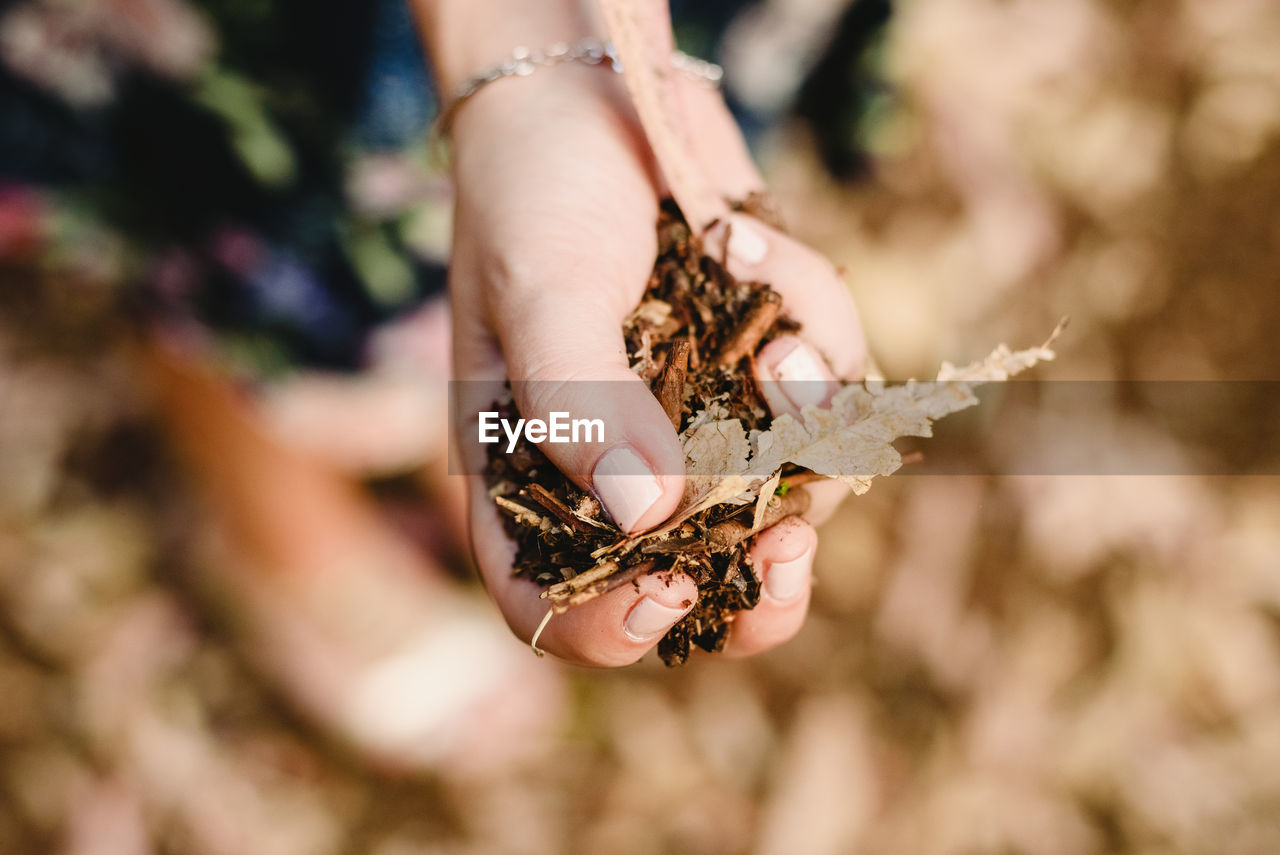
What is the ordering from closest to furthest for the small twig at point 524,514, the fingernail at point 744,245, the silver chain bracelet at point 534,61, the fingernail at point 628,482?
the fingernail at point 628,482 < the small twig at point 524,514 < the fingernail at point 744,245 < the silver chain bracelet at point 534,61

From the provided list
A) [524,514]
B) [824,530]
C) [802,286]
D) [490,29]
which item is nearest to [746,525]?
[524,514]

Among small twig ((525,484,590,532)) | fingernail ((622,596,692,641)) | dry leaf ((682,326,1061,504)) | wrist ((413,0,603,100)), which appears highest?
wrist ((413,0,603,100))

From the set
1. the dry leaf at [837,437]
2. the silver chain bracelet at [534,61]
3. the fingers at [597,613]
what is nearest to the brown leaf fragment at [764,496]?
the dry leaf at [837,437]

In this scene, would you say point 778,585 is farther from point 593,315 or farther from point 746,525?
point 593,315

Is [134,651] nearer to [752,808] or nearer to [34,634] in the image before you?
[34,634]

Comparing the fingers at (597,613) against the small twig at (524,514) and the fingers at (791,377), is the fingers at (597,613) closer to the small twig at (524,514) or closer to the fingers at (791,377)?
the small twig at (524,514)

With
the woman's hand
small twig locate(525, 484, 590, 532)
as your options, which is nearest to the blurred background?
the woman's hand

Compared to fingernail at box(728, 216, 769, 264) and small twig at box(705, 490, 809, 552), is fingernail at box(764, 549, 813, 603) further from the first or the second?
fingernail at box(728, 216, 769, 264)
